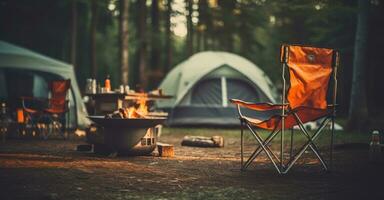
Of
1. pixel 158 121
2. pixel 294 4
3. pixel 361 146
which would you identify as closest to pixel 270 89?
pixel 294 4

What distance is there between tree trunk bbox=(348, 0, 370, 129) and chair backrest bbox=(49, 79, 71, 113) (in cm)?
621

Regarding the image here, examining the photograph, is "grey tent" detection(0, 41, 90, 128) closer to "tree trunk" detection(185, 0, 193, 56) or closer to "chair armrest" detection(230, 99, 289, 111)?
"chair armrest" detection(230, 99, 289, 111)

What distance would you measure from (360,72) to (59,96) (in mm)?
6504

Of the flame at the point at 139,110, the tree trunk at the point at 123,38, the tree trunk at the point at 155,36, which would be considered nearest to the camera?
the flame at the point at 139,110

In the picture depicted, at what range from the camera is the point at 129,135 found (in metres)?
6.53

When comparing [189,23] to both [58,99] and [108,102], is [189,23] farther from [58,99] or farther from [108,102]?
[108,102]

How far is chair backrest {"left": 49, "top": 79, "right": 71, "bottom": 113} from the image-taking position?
921cm

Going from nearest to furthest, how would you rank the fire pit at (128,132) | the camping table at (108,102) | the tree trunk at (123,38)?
1. the fire pit at (128,132)
2. the camping table at (108,102)
3. the tree trunk at (123,38)

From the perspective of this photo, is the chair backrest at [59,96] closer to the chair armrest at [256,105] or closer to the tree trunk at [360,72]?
the chair armrest at [256,105]

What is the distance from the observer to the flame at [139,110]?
6.75 m

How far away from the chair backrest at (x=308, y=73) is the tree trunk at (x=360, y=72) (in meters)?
5.69

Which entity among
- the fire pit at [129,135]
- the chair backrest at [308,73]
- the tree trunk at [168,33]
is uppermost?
the tree trunk at [168,33]

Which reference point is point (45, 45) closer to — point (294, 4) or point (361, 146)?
point (294, 4)

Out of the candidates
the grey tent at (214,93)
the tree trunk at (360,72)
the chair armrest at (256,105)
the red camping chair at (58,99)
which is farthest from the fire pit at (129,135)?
the grey tent at (214,93)
